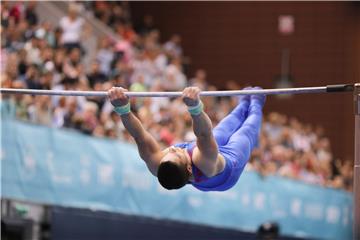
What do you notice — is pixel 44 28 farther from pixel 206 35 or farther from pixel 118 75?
pixel 206 35

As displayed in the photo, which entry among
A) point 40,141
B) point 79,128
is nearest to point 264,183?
point 79,128

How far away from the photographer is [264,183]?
16609 mm

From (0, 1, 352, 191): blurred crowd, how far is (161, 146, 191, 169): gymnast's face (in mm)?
4906

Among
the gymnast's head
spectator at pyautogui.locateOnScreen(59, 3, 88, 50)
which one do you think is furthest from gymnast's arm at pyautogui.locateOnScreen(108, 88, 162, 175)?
spectator at pyautogui.locateOnScreen(59, 3, 88, 50)

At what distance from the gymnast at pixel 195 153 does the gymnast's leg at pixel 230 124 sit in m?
0.01

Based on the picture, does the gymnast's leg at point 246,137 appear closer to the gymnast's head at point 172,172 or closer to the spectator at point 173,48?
the gymnast's head at point 172,172

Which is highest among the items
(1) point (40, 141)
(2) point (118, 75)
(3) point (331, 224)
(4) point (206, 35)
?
(4) point (206, 35)

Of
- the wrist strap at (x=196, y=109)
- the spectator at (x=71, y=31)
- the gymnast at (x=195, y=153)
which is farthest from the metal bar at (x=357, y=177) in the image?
the spectator at (x=71, y=31)

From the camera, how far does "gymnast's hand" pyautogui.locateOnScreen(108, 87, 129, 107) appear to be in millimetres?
7441

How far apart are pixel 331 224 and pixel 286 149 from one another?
2.02m

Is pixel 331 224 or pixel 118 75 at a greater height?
pixel 118 75

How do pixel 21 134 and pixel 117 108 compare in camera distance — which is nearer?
pixel 117 108

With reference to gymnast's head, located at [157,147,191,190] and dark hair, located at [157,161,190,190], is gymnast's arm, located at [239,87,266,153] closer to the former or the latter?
gymnast's head, located at [157,147,191,190]

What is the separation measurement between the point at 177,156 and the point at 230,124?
1.72 meters
